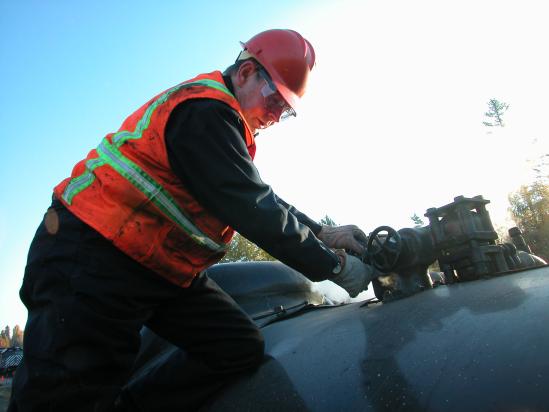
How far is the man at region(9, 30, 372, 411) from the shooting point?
158cm

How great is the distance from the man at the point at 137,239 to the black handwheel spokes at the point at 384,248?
0.13m

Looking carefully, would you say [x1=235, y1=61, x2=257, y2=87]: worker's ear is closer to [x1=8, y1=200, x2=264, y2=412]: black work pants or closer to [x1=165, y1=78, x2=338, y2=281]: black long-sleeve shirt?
[x1=165, y1=78, x2=338, y2=281]: black long-sleeve shirt

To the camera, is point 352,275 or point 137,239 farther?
point 352,275

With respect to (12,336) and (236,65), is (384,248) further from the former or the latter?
(12,336)

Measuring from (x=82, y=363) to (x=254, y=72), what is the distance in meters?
1.52

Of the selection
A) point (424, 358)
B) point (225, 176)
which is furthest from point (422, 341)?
point (225, 176)

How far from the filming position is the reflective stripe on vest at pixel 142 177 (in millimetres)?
1753

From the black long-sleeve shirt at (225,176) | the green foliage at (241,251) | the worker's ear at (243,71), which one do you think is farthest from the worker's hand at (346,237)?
the green foliage at (241,251)

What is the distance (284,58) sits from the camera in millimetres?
2213

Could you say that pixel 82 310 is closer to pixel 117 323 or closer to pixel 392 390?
pixel 117 323

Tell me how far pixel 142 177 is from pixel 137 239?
0.82 feet

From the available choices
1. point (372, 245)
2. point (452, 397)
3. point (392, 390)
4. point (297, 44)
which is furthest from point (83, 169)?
point (452, 397)

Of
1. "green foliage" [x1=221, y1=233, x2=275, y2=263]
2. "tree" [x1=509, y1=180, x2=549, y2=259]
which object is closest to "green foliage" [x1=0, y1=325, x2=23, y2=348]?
"green foliage" [x1=221, y1=233, x2=275, y2=263]

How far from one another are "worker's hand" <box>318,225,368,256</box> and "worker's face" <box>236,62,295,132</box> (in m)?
0.71
